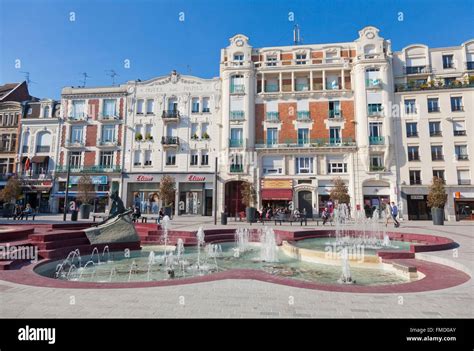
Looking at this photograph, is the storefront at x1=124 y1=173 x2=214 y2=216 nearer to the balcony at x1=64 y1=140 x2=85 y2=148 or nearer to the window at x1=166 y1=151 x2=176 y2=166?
the window at x1=166 y1=151 x2=176 y2=166

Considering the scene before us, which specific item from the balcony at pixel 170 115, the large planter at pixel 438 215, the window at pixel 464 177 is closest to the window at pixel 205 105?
the balcony at pixel 170 115

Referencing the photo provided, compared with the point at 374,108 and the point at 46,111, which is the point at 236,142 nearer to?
the point at 374,108

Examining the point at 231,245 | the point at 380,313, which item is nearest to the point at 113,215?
the point at 231,245

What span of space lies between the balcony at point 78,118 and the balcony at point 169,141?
10.4m

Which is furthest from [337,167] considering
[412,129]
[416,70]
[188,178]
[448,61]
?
[448,61]

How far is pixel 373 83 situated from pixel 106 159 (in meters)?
31.3

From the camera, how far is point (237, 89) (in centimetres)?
3238

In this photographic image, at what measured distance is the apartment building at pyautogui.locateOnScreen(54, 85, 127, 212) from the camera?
3356cm

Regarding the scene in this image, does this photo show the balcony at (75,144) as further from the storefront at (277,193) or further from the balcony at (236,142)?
the storefront at (277,193)

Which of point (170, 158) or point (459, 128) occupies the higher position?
point (459, 128)

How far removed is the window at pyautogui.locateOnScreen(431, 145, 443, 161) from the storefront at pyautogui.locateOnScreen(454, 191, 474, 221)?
3838 mm

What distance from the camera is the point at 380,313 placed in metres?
4.27
